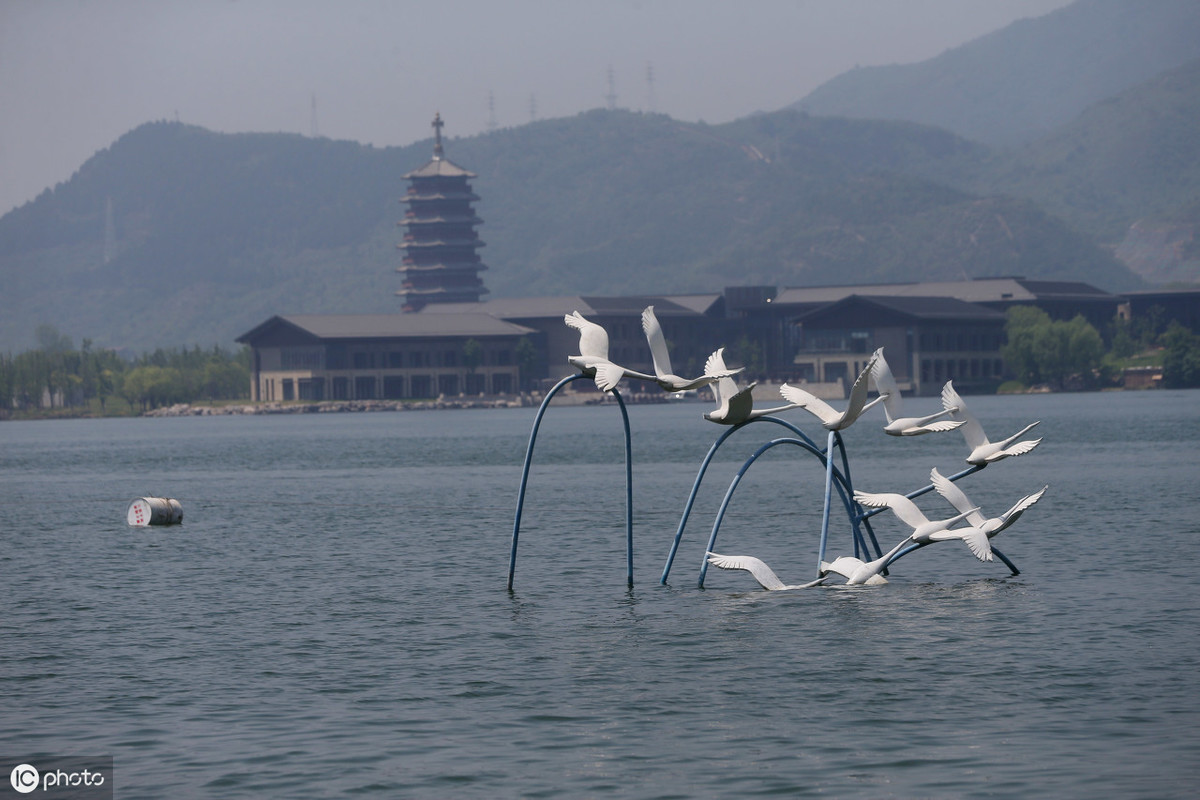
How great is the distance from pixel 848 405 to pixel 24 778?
15.6m

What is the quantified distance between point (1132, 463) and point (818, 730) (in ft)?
186

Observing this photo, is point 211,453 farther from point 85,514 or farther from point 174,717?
point 174,717

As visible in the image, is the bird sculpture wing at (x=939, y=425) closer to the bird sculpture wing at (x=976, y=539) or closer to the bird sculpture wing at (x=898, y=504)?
the bird sculpture wing at (x=898, y=504)

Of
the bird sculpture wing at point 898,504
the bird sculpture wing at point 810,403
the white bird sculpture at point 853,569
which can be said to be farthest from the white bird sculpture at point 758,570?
the bird sculpture wing at point 810,403

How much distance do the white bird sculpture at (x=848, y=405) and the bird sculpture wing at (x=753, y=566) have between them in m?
2.55

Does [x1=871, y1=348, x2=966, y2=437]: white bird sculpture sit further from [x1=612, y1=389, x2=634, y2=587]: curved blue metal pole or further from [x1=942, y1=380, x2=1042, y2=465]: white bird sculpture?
[x1=612, y1=389, x2=634, y2=587]: curved blue metal pole

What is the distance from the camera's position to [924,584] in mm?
29641

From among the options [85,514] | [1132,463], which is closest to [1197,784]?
[85,514]

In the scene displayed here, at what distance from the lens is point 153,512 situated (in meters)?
50.3

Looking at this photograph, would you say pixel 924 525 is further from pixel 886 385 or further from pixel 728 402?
pixel 728 402

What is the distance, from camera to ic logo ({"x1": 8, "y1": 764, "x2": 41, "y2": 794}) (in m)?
15.6

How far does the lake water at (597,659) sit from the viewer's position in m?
16.0
